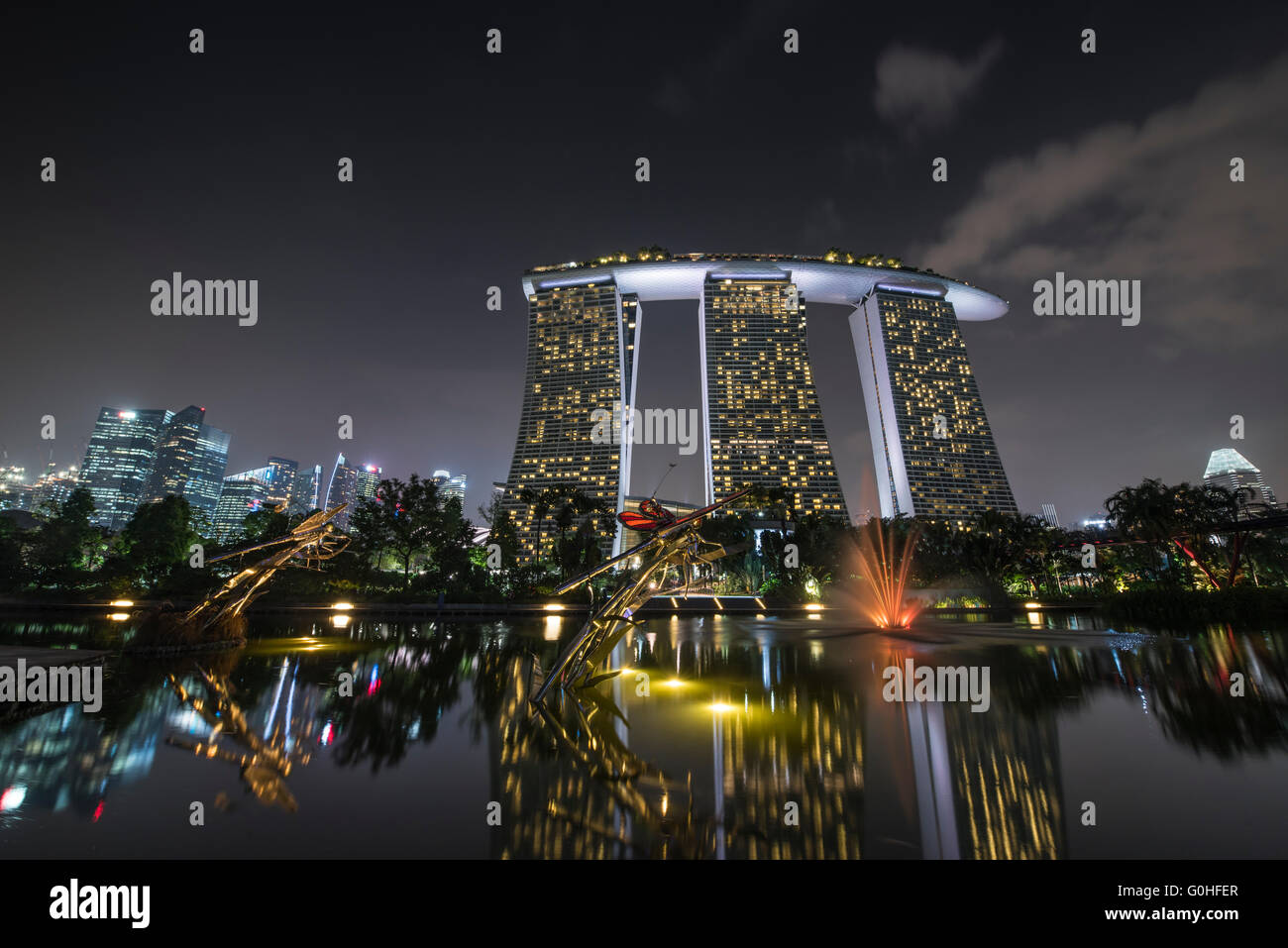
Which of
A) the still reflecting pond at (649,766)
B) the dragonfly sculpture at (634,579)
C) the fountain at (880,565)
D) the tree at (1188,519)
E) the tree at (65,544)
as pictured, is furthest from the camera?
the fountain at (880,565)

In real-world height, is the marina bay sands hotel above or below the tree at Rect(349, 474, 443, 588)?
above

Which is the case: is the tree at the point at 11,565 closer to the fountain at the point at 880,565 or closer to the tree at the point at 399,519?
the tree at the point at 399,519

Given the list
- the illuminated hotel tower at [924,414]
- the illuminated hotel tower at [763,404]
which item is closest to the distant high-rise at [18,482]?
the illuminated hotel tower at [763,404]

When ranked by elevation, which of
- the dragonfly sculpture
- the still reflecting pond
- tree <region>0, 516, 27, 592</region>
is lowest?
the still reflecting pond

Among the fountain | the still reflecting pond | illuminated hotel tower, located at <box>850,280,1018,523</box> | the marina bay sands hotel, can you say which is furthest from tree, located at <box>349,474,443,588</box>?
illuminated hotel tower, located at <box>850,280,1018,523</box>

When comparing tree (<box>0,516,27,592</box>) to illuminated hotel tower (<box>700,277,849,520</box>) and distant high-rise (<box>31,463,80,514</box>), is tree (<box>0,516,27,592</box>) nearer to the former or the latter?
illuminated hotel tower (<box>700,277,849,520</box>)
